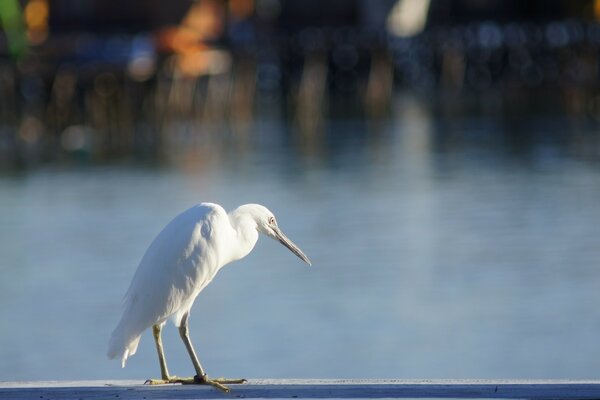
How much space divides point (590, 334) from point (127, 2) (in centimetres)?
3835

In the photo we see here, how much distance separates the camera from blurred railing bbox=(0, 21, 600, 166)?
4116 cm

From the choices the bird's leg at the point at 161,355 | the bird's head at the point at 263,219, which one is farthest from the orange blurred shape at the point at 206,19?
the bird's leg at the point at 161,355

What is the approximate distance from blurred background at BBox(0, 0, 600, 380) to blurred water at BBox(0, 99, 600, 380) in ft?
0.18

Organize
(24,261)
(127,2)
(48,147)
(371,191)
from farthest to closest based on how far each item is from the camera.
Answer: (127,2) → (48,147) → (371,191) → (24,261)

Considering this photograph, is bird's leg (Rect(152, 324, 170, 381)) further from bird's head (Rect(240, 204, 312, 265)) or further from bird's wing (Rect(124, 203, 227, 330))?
bird's head (Rect(240, 204, 312, 265))

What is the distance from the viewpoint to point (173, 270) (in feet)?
22.9

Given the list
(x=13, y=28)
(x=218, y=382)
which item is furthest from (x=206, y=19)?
(x=218, y=382)

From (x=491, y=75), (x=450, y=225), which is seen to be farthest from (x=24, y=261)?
(x=491, y=75)

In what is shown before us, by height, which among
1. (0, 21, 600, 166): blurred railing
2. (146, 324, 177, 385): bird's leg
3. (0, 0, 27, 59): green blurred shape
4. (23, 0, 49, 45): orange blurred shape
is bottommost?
(0, 21, 600, 166): blurred railing

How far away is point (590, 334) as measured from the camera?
16.2 metres

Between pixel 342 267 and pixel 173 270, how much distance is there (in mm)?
13906

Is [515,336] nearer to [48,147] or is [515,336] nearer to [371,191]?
[371,191]

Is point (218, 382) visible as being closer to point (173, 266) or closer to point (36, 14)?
point (173, 266)

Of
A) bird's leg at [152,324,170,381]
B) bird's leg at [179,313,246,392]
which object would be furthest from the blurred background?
bird's leg at [152,324,170,381]
